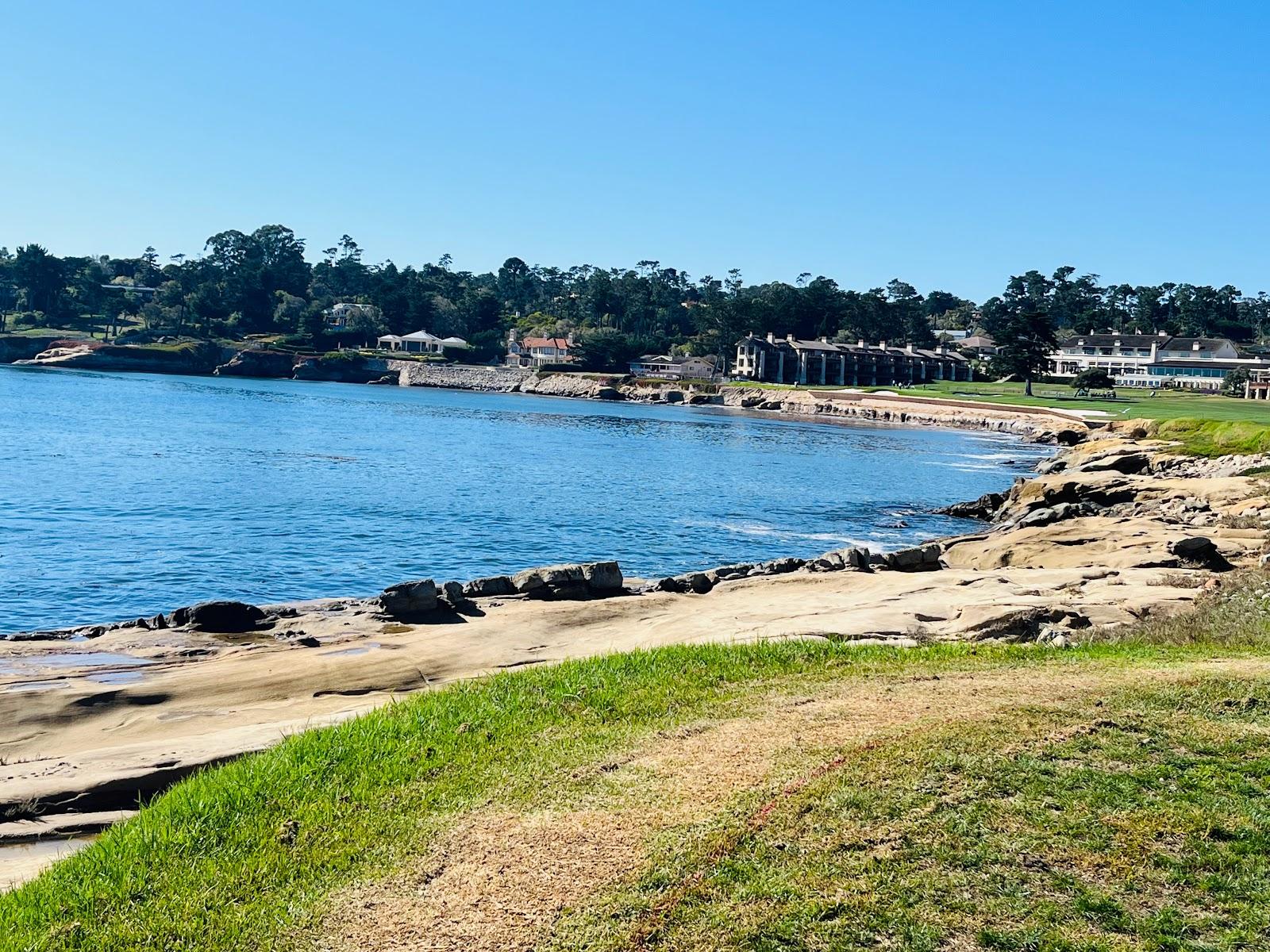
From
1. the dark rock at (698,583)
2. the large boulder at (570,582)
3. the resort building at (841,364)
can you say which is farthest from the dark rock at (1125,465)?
the resort building at (841,364)

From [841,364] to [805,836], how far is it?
6656 inches

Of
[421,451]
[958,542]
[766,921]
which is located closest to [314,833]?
[766,921]

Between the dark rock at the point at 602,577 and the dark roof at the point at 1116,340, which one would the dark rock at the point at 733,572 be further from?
the dark roof at the point at 1116,340

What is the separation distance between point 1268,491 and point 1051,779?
2938cm

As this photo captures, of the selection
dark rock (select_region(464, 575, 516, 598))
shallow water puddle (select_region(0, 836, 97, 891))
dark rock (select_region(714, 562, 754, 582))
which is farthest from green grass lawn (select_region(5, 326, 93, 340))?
shallow water puddle (select_region(0, 836, 97, 891))

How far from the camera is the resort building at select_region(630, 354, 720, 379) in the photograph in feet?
605

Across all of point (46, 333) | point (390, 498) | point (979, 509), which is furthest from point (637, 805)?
point (46, 333)

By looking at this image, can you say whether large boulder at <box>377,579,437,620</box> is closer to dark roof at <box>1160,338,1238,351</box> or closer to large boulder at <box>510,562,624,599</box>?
large boulder at <box>510,562,624,599</box>

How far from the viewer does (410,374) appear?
611 feet

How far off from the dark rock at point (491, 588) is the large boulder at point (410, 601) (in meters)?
1.46

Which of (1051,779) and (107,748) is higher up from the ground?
(1051,779)

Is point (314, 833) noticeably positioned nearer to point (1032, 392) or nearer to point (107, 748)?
point (107, 748)

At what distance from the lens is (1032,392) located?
468 feet

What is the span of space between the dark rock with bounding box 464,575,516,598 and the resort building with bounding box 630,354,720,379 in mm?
157853
